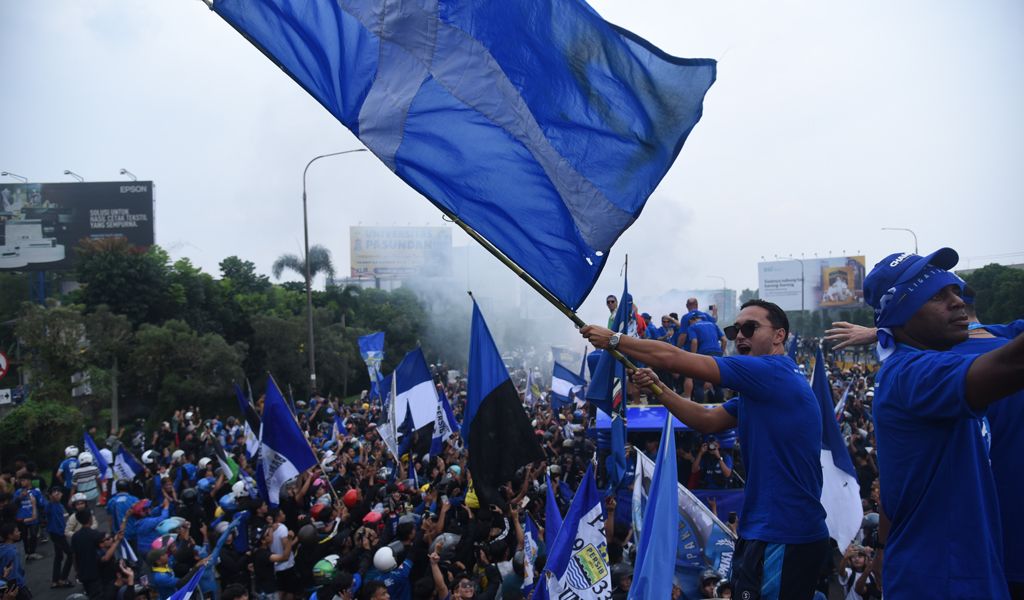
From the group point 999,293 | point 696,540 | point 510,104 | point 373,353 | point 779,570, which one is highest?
point 510,104

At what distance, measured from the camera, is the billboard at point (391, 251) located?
78.1 metres

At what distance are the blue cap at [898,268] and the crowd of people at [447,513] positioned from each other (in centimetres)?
40

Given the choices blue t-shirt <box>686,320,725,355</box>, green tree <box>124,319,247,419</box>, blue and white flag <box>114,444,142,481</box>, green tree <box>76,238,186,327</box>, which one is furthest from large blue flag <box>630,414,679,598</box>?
green tree <box>76,238,186,327</box>

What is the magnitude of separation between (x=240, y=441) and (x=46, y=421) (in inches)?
227

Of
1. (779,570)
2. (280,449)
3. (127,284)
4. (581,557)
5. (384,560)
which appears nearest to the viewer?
(779,570)

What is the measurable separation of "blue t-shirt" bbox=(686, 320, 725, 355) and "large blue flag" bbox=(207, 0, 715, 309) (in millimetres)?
6935

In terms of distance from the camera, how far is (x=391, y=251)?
78.8m

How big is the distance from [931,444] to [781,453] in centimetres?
111

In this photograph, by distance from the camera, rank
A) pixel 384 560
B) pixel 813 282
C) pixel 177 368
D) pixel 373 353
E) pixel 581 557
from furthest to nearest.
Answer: pixel 813 282
pixel 177 368
pixel 373 353
pixel 384 560
pixel 581 557

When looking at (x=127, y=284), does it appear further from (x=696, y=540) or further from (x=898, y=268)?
(x=898, y=268)

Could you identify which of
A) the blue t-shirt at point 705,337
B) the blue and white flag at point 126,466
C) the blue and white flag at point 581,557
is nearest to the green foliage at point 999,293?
the blue t-shirt at point 705,337

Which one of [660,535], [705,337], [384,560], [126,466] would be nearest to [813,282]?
[705,337]

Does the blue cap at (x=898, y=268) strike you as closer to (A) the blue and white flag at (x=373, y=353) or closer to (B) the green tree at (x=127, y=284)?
(A) the blue and white flag at (x=373, y=353)

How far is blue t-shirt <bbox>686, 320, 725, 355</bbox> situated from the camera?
9797 millimetres
